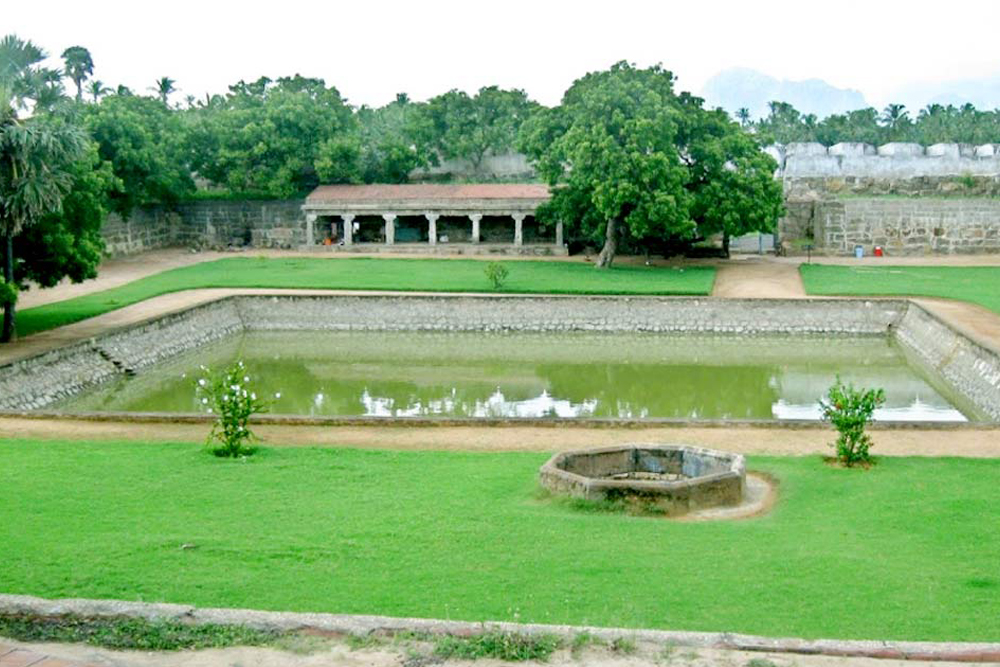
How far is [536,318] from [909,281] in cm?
1239

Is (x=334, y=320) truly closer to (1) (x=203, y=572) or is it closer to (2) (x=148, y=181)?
(2) (x=148, y=181)

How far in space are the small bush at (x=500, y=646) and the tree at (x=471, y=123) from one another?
48.5m

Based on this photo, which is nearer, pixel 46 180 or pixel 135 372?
pixel 46 180

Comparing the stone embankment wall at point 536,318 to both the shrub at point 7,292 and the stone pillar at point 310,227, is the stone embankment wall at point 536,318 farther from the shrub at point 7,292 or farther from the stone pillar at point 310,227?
the stone pillar at point 310,227

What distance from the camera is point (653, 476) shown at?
1311cm

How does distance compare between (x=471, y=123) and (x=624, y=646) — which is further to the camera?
(x=471, y=123)

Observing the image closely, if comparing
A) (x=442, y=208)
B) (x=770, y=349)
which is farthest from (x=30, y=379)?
(x=442, y=208)

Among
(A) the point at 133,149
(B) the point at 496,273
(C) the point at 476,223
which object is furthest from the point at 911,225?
(A) the point at 133,149

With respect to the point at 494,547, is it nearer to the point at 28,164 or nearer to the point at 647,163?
the point at 28,164

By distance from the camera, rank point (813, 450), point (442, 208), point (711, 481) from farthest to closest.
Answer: point (442, 208), point (813, 450), point (711, 481)

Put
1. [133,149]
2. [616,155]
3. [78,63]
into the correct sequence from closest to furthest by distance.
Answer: [616,155] → [133,149] → [78,63]

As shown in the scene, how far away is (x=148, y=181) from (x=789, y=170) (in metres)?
27.0

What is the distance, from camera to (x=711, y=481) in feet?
38.1

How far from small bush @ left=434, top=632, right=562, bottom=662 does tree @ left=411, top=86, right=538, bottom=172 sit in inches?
1911
